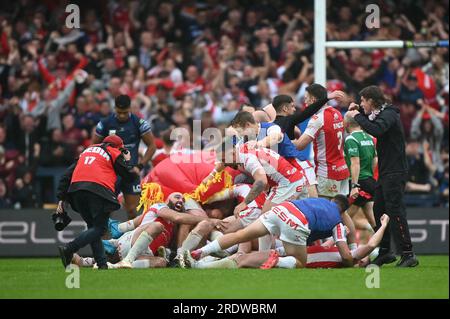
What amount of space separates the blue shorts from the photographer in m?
2.35

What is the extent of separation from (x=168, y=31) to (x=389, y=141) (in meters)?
10.4

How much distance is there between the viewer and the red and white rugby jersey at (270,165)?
42.0ft

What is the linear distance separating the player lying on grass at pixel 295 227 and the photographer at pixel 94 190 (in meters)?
1.31

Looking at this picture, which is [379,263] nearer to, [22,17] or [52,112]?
[52,112]

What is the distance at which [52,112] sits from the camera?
2042cm

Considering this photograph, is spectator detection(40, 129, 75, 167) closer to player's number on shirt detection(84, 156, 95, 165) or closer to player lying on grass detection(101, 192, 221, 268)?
player lying on grass detection(101, 192, 221, 268)

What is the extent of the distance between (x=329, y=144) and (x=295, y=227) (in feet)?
8.00

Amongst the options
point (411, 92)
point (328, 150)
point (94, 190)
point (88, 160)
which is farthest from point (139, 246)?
point (411, 92)

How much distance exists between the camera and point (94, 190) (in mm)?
12227

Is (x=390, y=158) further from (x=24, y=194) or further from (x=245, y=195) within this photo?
(x=24, y=194)

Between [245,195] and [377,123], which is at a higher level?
[377,123]

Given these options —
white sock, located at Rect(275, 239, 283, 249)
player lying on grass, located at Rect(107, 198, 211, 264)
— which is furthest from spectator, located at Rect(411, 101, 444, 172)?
player lying on grass, located at Rect(107, 198, 211, 264)

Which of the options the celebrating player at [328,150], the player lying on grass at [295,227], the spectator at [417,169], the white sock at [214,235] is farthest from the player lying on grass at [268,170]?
the spectator at [417,169]

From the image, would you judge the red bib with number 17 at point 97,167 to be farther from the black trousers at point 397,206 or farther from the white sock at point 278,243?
the black trousers at point 397,206
